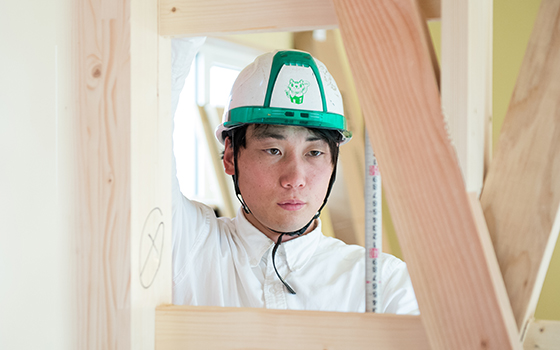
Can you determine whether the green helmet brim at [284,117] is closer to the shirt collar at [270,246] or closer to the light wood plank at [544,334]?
the shirt collar at [270,246]

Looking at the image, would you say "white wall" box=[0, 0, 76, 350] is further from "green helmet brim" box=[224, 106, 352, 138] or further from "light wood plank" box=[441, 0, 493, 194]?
"green helmet brim" box=[224, 106, 352, 138]

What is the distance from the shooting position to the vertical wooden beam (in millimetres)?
728

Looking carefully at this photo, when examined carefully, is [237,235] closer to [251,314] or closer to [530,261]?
[251,314]

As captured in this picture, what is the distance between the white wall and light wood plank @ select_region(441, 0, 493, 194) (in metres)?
0.57

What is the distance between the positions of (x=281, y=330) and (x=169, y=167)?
333 mm

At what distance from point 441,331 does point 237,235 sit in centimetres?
144

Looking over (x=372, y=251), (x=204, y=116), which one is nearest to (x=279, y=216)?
(x=372, y=251)

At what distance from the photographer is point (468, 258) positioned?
1.93 ft

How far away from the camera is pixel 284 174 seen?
1748 millimetres

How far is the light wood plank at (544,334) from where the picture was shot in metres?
0.66

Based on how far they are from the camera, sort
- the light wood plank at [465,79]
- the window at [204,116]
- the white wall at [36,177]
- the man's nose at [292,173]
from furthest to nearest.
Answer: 1. the window at [204,116]
2. the man's nose at [292,173]
3. the white wall at [36,177]
4. the light wood plank at [465,79]

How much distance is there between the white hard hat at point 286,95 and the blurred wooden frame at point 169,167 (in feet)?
3.13

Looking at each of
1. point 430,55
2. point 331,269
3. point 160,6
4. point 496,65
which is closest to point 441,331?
point 430,55

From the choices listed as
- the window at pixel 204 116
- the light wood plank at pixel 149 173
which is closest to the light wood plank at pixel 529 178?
the light wood plank at pixel 149 173
